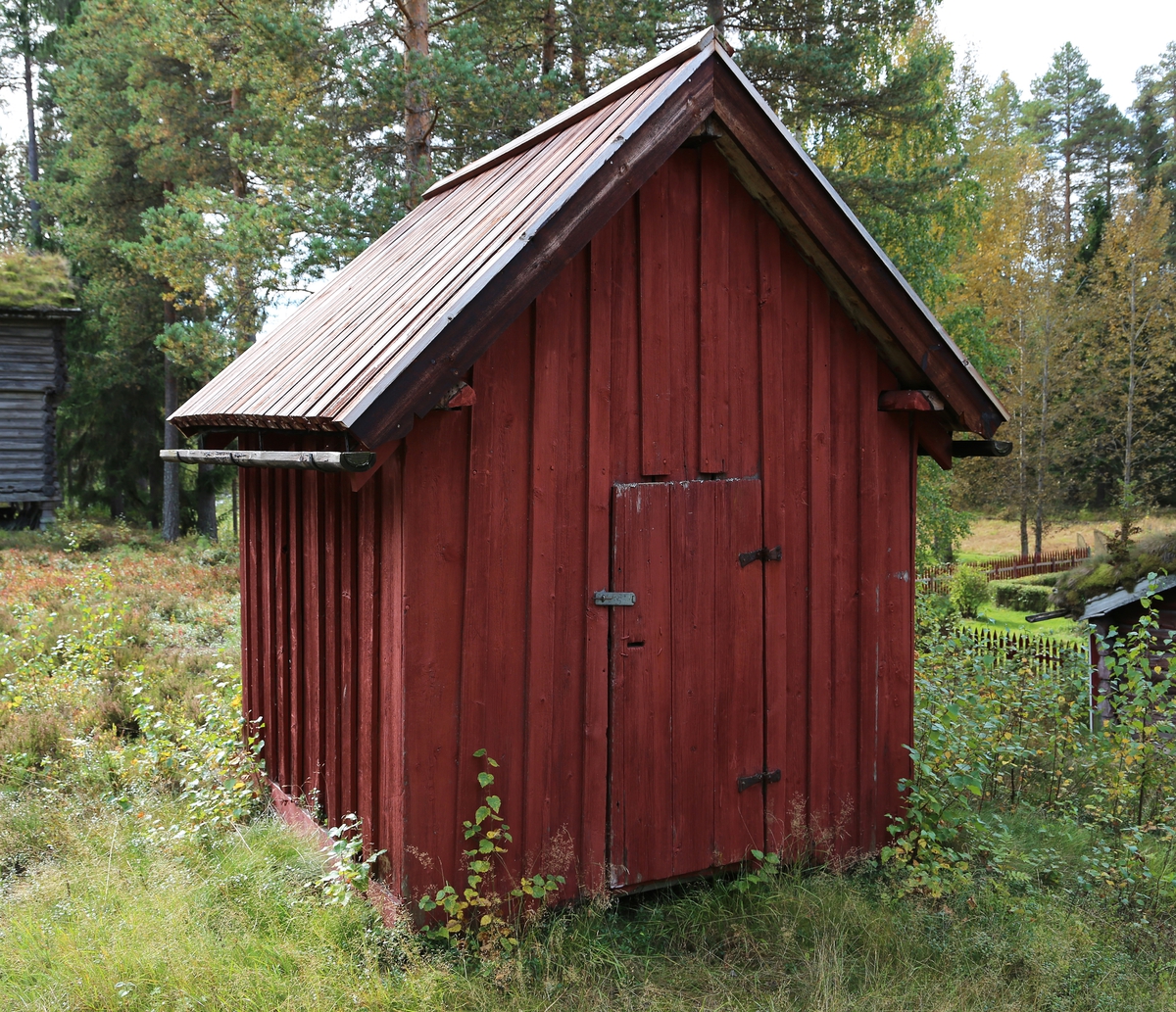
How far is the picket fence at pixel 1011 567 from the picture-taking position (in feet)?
83.8

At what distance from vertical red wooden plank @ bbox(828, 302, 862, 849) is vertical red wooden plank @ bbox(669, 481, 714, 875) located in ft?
2.73

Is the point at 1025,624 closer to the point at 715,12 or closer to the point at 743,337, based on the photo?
the point at 715,12

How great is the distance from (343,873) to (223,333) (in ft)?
53.0

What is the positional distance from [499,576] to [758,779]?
200 cm

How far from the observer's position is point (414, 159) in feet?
49.6

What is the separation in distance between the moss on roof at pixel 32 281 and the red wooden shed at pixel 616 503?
1864 cm

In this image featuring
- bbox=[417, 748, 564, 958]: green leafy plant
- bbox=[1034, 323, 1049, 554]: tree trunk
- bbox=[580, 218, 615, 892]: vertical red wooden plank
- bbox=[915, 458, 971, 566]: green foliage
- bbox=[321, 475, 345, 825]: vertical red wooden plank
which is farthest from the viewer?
bbox=[1034, 323, 1049, 554]: tree trunk

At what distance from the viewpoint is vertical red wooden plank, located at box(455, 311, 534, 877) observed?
15.4 feet

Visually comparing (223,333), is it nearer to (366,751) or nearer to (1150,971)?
(366,751)

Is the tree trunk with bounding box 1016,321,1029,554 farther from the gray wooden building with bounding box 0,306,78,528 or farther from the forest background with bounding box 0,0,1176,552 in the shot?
the gray wooden building with bounding box 0,306,78,528

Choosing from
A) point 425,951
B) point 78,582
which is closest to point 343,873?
point 425,951

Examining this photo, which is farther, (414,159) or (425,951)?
(414,159)

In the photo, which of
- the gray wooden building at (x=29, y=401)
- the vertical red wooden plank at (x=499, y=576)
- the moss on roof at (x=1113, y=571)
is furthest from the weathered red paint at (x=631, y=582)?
the gray wooden building at (x=29, y=401)

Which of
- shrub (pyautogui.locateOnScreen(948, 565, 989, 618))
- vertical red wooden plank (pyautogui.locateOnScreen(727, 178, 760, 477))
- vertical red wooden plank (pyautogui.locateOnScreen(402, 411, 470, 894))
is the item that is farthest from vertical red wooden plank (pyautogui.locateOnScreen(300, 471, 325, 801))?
shrub (pyautogui.locateOnScreen(948, 565, 989, 618))
